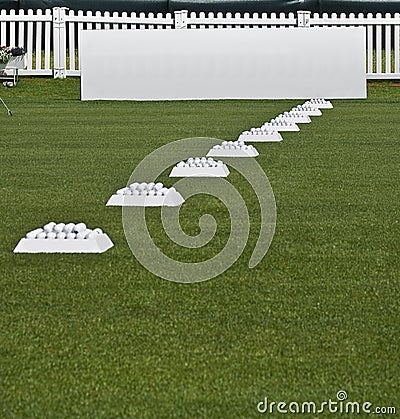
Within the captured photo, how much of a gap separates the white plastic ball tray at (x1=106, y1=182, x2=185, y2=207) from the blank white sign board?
14014mm

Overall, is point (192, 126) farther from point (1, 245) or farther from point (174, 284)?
point (174, 284)

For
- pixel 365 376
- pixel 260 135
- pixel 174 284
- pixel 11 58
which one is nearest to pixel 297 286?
pixel 174 284

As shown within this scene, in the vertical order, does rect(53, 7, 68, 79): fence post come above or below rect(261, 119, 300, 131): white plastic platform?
above

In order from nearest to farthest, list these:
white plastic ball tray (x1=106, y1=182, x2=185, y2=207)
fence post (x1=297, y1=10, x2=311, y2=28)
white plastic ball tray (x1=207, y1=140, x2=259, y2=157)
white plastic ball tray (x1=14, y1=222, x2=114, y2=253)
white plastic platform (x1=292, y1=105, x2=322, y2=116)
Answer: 1. white plastic ball tray (x1=14, y1=222, x2=114, y2=253)
2. white plastic ball tray (x1=106, y1=182, x2=185, y2=207)
3. white plastic ball tray (x1=207, y1=140, x2=259, y2=157)
4. white plastic platform (x1=292, y1=105, x2=322, y2=116)
5. fence post (x1=297, y1=10, x2=311, y2=28)

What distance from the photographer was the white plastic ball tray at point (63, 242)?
16.6 ft

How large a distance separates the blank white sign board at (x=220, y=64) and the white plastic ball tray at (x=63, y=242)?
15.4m

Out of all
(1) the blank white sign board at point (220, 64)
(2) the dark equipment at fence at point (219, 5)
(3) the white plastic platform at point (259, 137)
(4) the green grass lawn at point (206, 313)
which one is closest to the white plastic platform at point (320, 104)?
(1) the blank white sign board at point (220, 64)

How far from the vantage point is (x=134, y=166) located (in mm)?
8828

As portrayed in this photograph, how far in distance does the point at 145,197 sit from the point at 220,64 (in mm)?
14370

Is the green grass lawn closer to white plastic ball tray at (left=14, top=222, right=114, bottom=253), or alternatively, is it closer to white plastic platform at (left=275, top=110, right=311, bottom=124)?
white plastic ball tray at (left=14, top=222, right=114, bottom=253)

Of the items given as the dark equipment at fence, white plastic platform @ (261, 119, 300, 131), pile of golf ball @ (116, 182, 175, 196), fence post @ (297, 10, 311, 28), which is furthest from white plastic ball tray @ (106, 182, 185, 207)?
the dark equipment at fence

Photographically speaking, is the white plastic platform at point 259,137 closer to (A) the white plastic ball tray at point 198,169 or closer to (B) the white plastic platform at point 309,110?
(A) the white plastic ball tray at point 198,169

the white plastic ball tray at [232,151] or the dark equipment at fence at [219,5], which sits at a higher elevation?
the dark equipment at fence at [219,5]

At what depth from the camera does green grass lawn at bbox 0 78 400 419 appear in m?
3.14
